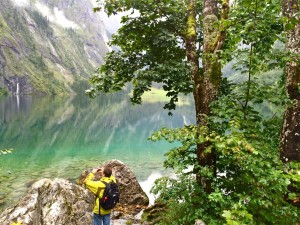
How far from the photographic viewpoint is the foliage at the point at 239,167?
270 inches

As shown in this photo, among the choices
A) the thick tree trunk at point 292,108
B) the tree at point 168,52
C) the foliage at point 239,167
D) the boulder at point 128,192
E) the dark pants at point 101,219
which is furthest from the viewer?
the boulder at point 128,192

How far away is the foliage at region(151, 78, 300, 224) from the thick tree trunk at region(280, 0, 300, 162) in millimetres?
425

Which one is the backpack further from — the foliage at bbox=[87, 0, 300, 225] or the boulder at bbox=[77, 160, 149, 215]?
the boulder at bbox=[77, 160, 149, 215]

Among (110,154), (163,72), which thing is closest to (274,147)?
(163,72)

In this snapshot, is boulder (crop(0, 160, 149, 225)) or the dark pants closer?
the dark pants

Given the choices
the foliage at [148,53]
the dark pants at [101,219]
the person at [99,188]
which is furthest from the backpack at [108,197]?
the foliage at [148,53]

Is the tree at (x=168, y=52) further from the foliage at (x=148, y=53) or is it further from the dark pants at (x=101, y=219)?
the dark pants at (x=101, y=219)

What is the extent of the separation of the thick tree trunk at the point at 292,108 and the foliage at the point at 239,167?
425 mm

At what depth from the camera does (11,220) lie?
34.3 feet

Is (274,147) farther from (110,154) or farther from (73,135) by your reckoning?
(73,135)

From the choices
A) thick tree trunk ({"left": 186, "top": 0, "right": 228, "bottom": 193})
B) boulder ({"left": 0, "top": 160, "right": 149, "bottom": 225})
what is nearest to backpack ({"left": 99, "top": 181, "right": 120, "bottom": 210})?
boulder ({"left": 0, "top": 160, "right": 149, "bottom": 225})

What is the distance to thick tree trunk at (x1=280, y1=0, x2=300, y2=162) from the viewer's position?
784 centimetres

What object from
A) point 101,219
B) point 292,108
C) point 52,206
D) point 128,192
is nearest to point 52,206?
point 52,206

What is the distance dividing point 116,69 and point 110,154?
34148mm
